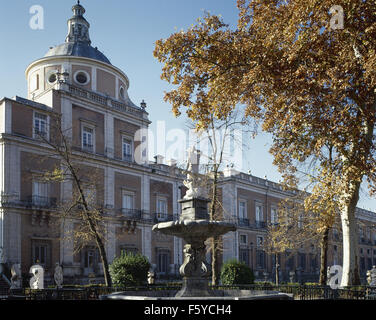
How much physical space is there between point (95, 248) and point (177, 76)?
66.1 feet

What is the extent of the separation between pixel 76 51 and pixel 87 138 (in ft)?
26.8

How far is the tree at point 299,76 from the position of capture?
13430 millimetres

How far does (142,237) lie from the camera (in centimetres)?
3738

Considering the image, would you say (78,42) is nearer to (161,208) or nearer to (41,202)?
(161,208)

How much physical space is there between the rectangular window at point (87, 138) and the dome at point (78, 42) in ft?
22.3

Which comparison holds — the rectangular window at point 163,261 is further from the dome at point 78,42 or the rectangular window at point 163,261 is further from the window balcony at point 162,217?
the dome at point 78,42

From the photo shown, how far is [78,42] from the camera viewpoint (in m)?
39.6

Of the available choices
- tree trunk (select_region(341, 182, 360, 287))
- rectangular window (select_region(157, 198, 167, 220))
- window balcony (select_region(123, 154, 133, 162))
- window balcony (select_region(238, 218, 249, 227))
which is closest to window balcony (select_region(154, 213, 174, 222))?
rectangular window (select_region(157, 198, 167, 220))

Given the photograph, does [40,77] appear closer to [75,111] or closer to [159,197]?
[75,111]

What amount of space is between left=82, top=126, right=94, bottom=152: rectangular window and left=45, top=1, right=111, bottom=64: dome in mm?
6792

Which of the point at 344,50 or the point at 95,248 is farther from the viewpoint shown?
the point at 95,248

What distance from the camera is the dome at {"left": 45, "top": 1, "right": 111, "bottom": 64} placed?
38.3m

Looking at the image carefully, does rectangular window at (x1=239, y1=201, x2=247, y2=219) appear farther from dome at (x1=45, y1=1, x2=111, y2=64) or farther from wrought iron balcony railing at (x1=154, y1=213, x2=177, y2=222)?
dome at (x1=45, y1=1, x2=111, y2=64)
